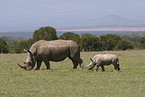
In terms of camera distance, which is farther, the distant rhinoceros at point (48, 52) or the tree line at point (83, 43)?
the tree line at point (83, 43)

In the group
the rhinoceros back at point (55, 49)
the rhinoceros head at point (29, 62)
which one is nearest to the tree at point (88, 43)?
the rhinoceros back at point (55, 49)

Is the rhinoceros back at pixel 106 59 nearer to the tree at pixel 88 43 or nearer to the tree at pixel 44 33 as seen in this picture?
the tree at pixel 88 43

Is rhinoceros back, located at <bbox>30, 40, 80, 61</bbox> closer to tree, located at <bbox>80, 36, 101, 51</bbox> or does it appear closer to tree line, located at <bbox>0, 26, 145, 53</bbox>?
tree line, located at <bbox>0, 26, 145, 53</bbox>

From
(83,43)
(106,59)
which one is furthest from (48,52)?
(83,43)

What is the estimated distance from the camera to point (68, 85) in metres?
11.6

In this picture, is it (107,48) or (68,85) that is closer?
(68,85)

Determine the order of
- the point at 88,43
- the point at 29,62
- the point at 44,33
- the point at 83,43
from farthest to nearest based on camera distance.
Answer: the point at 44,33, the point at 88,43, the point at 83,43, the point at 29,62

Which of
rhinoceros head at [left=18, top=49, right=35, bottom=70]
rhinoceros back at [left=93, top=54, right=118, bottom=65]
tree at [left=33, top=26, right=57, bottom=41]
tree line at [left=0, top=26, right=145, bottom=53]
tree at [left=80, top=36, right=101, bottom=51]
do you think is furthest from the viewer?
tree at [left=33, top=26, right=57, bottom=41]

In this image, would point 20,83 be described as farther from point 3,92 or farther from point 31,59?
point 31,59

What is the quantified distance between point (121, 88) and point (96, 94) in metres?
1.55

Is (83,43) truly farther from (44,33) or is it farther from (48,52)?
(48,52)

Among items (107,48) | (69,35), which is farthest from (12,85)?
(69,35)

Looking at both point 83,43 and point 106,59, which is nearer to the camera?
point 106,59

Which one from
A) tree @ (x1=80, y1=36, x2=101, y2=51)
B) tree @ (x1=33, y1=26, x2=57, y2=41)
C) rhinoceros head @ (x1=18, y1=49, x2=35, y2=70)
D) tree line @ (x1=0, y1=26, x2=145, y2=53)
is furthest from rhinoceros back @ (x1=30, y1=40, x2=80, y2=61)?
tree @ (x1=33, y1=26, x2=57, y2=41)
